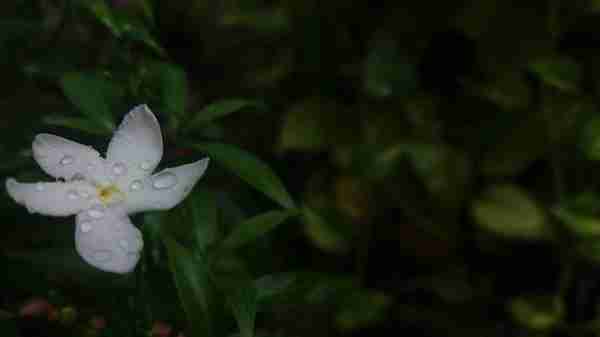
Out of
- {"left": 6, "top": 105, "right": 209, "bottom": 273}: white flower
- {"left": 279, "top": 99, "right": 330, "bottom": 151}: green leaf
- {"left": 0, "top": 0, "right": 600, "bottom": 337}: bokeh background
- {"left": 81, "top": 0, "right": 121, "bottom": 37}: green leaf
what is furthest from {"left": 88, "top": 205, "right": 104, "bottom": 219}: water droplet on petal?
{"left": 279, "top": 99, "right": 330, "bottom": 151}: green leaf

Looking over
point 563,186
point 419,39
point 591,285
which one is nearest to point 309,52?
point 419,39

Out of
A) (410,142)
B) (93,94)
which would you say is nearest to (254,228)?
(93,94)

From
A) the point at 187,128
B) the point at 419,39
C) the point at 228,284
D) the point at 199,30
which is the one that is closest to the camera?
the point at 228,284

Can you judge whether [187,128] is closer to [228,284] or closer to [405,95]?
[228,284]

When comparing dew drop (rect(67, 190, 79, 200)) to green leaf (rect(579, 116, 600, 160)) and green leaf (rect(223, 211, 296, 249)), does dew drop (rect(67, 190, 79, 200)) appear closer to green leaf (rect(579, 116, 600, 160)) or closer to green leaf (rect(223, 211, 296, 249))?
green leaf (rect(223, 211, 296, 249))

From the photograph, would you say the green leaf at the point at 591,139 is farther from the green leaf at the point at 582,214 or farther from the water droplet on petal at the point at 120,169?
the water droplet on petal at the point at 120,169
